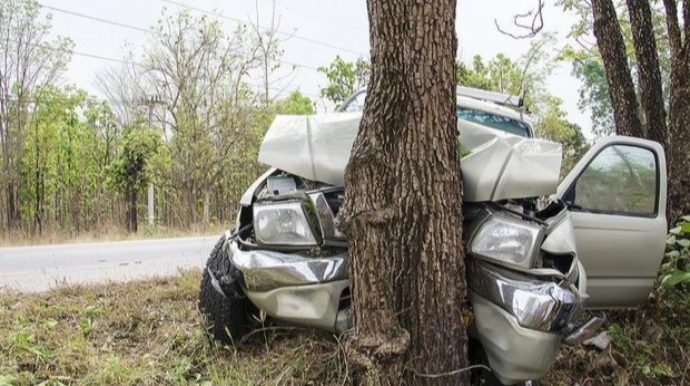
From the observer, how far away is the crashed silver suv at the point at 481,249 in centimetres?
204

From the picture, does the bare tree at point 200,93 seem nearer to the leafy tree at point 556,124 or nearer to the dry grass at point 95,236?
the dry grass at point 95,236

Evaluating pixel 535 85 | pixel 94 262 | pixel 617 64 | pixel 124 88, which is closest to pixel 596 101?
pixel 535 85

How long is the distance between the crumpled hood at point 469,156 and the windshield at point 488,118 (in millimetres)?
1295

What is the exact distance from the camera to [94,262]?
6512 millimetres

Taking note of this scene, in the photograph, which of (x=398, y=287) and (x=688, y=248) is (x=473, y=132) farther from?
(x=688, y=248)

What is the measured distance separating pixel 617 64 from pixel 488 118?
164 cm

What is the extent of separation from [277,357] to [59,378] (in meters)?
0.95

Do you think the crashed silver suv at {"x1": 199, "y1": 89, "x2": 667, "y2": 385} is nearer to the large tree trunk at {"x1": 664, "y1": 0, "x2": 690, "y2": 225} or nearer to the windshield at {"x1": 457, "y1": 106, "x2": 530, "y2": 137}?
the windshield at {"x1": 457, "y1": 106, "x2": 530, "y2": 137}

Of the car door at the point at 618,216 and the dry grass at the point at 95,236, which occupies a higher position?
the car door at the point at 618,216

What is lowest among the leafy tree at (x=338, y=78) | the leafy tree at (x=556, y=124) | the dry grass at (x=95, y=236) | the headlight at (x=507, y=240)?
the dry grass at (x=95, y=236)

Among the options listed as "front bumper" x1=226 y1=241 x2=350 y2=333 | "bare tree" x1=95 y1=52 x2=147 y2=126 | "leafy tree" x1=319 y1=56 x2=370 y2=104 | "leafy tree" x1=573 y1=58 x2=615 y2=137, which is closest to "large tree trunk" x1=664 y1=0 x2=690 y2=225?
"front bumper" x1=226 y1=241 x2=350 y2=333

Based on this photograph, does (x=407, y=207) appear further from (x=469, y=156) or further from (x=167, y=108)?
(x=167, y=108)

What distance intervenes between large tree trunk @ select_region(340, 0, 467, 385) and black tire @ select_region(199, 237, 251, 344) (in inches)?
30.2

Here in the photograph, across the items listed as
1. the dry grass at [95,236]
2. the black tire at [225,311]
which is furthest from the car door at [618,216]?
the dry grass at [95,236]
